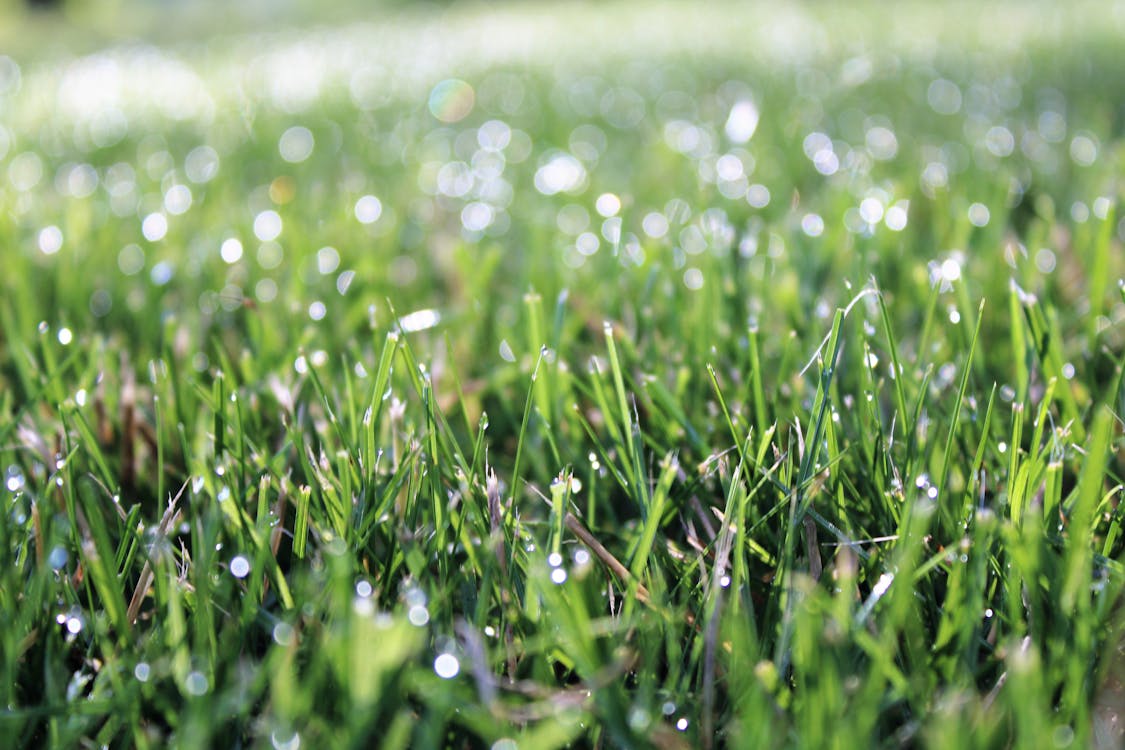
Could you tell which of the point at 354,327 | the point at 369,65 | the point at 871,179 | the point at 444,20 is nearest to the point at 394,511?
the point at 354,327

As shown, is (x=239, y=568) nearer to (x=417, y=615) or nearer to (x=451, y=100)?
(x=417, y=615)

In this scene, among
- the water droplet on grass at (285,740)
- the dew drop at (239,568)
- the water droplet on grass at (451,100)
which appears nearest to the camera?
the water droplet on grass at (285,740)

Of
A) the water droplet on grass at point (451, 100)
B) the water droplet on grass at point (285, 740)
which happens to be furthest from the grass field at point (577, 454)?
the water droplet on grass at point (451, 100)

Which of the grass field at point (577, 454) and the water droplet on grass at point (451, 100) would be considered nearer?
the grass field at point (577, 454)

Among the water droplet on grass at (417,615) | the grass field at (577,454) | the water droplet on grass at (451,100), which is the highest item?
the water droplet on grass at (417,615)

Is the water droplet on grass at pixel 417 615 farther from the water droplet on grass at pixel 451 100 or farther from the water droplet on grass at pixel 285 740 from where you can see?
the water droplet on grass at pixel 451 100

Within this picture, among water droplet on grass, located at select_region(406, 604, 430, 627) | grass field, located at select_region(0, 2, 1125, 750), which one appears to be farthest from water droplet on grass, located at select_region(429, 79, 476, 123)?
water droplet on grass, located at select_region(406, 604, 430, 627)

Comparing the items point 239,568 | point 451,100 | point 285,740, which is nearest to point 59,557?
point 239,568

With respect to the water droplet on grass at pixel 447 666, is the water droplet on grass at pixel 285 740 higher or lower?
higher

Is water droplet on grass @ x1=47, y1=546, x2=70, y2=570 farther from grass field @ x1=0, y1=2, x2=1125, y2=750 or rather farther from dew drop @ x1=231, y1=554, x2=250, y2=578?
dew drop @ x1=231, y1=554, x2=250, y2=578
